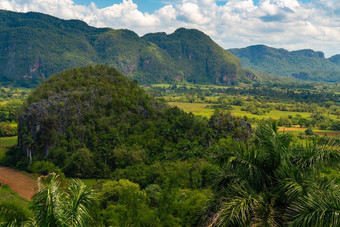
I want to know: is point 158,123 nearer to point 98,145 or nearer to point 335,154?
point 98,145

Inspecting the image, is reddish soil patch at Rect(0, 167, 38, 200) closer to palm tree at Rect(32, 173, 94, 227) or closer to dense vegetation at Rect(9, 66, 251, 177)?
dense vegetation at Rect(9, 66, 251, 177)

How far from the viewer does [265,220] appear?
7.89 meters

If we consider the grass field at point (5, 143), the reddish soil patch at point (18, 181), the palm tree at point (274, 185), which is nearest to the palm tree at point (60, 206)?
the palm tree at point (274, 185)

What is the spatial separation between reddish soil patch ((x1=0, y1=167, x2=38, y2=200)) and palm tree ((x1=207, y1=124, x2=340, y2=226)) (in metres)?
49.6

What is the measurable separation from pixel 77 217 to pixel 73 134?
2437 inches

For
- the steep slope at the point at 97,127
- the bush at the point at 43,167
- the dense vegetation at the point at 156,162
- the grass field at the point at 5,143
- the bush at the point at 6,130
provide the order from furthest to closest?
1. the bush at the point at 6,130
2. the grass field at the point at 5,143
3. the steep slope at the point at 97,127
4. the bush at the point at 43,167
5. the dense vegetation at the point at 156,162

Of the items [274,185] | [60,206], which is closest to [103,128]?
[60,206]

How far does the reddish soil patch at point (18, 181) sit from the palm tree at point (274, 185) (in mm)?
49581

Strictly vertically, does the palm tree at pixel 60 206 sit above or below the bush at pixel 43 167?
above

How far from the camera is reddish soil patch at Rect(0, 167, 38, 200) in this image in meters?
52.3

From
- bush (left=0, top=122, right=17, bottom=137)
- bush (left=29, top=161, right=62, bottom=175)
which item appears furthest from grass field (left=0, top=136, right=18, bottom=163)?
bush (left=29, top=161, right=62, bottom=175)

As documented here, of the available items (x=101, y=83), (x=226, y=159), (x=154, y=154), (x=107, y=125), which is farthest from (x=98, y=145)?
(x=226, y=159)

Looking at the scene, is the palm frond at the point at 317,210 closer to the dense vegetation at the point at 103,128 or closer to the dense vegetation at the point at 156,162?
the dense vegetation at the point at 156,162

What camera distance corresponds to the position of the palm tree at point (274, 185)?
7.40 meters
